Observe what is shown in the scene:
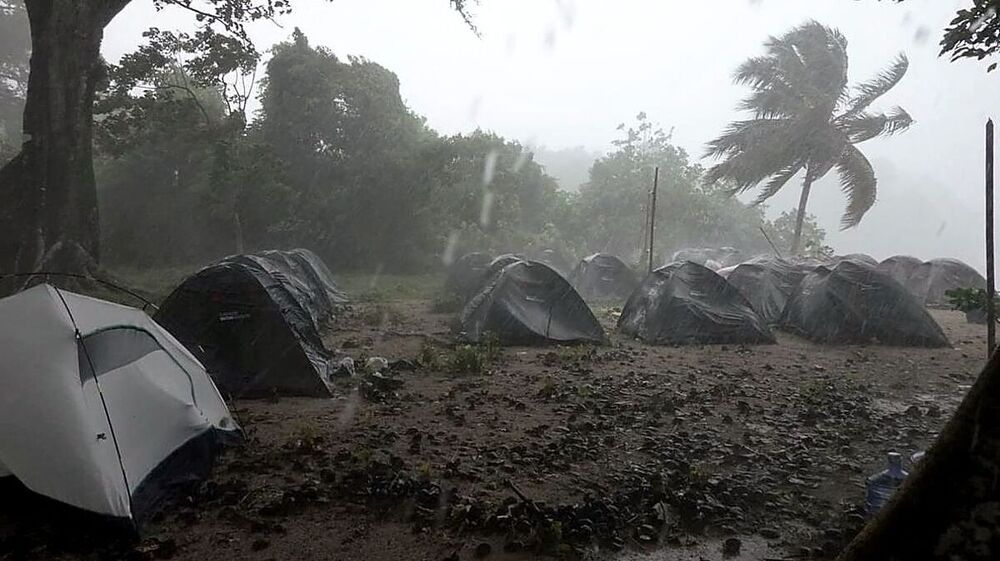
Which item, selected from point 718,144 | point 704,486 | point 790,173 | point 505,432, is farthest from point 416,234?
point 704,486

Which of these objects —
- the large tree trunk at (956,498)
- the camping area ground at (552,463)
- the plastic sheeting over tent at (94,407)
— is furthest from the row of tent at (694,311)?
the large tree trunk at (956,498)

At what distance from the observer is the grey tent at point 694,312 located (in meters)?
10.0

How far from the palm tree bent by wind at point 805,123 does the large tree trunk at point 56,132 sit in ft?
61.9

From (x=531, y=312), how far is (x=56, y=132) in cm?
979

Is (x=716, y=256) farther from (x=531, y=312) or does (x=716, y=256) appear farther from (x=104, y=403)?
(x=104, y=403)

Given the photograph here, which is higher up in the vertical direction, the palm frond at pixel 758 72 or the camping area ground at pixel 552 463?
the palm frond at pixel 758 72

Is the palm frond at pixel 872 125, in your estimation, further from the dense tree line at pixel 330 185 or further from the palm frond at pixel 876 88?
the dense tree line at pixel 330 185

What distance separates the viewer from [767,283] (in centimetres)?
1307

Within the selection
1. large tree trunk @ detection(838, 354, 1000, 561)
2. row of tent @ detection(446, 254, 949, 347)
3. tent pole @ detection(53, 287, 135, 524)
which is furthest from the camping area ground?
large tree trunk @ detection(838, 354, 1000, 561)

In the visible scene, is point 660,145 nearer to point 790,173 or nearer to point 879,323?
point 790,173

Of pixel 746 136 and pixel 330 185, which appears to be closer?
pixel 746 136

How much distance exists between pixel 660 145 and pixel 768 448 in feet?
112

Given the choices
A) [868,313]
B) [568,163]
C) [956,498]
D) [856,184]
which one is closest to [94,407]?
[956,498]

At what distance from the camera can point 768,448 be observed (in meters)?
5.17
